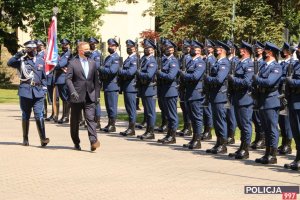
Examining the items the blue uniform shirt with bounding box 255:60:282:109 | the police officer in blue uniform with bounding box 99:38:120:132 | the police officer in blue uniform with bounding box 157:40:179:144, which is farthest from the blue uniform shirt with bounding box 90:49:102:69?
the blue uniform shirt with bounding box 255:60:282:109

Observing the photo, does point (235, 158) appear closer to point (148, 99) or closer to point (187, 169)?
point (187, 169)

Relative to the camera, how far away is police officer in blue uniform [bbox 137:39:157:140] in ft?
57.7

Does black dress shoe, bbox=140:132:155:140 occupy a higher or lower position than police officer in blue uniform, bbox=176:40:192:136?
lower

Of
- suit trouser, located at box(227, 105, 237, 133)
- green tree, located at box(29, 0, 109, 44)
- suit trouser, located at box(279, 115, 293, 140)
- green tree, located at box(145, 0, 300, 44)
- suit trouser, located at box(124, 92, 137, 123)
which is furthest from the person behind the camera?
green tree, located at box(29, 0, 109, 44)

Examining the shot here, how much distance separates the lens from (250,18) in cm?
2356

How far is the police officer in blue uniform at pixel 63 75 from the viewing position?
2116 cm

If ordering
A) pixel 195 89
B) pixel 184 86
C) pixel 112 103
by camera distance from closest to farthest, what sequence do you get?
1. pixel 195 89
2. pixel 184 86
3. pixel 112 103

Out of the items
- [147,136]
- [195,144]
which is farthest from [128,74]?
[195,144]

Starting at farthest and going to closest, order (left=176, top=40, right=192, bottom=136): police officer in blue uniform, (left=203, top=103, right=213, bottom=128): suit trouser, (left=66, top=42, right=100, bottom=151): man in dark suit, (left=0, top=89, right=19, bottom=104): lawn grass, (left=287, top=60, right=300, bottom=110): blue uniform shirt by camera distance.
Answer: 1. (left=0, top=89, right=19, bottom=104): lawn grass
2. (left=203, top=103, right=213, bottom=128): suit trouser
3. (left=176, top=40, right=192, bottom=136): police officer in blue uniform
4. (left=66, top=42, right=100, bottom=151): man in dark suit
5. (left=287, top=60, right=300, bottom=110): blue uniform shirt

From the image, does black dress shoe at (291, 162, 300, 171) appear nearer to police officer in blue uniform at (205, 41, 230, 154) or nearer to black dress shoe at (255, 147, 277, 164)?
black dress shoe at (255, 147, 277, 164)

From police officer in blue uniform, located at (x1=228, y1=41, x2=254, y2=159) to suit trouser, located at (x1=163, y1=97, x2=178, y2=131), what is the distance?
8.57ft

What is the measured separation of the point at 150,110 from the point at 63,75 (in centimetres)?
438

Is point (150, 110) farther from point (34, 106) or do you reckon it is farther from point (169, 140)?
point (34, 106)

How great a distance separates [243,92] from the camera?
1463cm
